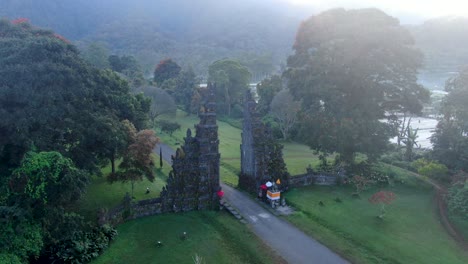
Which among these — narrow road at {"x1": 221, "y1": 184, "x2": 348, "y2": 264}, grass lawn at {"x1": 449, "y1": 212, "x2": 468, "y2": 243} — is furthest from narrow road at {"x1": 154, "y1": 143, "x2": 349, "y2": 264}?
grass lawn at {"x1": 449, "y1": 212, "x2": 468, "y2": 243}

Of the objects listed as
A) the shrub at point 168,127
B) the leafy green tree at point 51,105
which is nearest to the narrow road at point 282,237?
the leafy green tree at point 51,105

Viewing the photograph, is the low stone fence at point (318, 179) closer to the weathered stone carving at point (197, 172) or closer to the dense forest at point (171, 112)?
the dense forest at point (171, 112)

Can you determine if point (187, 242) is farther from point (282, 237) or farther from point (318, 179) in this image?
point (318, 179)

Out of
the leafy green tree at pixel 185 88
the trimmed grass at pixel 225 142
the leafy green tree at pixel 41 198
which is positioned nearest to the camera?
the leafy green tree at pixel 41 198

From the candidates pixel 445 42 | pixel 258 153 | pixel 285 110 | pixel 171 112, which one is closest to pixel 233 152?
pixel 285 110

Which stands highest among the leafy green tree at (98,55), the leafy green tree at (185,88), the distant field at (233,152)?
the leafy green tree at (98,55)
